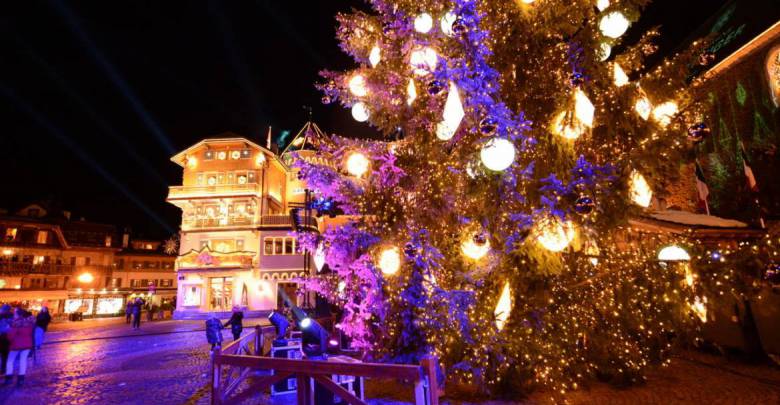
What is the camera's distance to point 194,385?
9.02 m

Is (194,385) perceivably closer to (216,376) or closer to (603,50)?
(216,376)

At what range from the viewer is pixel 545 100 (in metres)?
7.38

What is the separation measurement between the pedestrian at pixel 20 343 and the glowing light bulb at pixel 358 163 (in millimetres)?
8989

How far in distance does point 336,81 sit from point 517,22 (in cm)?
377

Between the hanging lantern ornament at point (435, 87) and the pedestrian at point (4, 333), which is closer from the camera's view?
the hanging lantern ornament at point (435, 87)

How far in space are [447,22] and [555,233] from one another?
12.9ft

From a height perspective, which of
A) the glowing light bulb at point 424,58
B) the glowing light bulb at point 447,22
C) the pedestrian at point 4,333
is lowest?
the pedestrian at point 4,333

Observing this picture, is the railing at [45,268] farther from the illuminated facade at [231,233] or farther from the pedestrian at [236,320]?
the pedestrian at [236,320]

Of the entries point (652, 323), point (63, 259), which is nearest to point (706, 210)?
point (652, 323)

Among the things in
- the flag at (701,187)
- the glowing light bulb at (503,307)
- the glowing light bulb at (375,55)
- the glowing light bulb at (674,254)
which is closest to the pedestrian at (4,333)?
the glowing light bulb at (375,55)

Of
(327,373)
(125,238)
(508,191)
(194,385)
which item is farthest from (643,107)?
(125,238)

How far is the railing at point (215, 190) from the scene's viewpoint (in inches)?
1403

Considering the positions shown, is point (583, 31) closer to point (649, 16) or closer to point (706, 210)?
point (706, 210)

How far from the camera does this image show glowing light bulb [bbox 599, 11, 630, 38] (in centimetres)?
622
